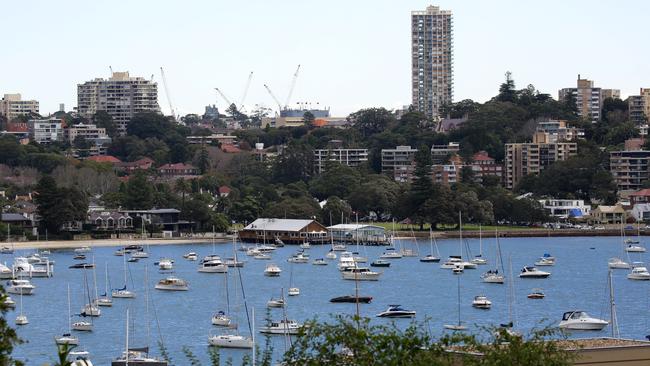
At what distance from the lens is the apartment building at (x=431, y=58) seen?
143 metres

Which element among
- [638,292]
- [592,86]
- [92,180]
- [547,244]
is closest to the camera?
[638,292]

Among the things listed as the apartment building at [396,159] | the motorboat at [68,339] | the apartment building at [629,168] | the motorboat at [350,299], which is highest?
the apartment building at [396,159]

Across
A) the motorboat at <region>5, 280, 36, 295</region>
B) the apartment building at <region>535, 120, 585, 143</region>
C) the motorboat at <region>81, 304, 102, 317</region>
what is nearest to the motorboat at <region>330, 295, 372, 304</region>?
the motorboat at <region>81, 304, 102, 317</region>

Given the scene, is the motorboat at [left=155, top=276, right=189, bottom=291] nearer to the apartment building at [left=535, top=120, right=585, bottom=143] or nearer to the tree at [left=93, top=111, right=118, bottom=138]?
the apartment building at [left=535, top=120, right=585, bottom=143]

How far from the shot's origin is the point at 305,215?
75500 mm

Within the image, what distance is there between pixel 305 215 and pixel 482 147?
26.3 metres

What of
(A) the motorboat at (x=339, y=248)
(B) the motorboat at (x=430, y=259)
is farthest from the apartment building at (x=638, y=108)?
(B) the motorboat at (x=430, y=259)

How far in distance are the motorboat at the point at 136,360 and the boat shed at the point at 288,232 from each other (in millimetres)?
42133

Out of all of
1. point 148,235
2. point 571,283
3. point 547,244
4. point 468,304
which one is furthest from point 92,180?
point 468,304

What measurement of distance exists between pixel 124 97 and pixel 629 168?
2271 inches

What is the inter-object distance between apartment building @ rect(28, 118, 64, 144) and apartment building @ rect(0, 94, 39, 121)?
76.0 feet

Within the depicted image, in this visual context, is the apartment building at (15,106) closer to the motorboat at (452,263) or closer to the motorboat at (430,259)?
the motorboat at (430,259)

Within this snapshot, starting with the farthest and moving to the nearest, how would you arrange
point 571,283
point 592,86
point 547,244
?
point 592,86 → point 547,244 → point 571,283

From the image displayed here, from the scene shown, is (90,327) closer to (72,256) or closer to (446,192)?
(72,256)
